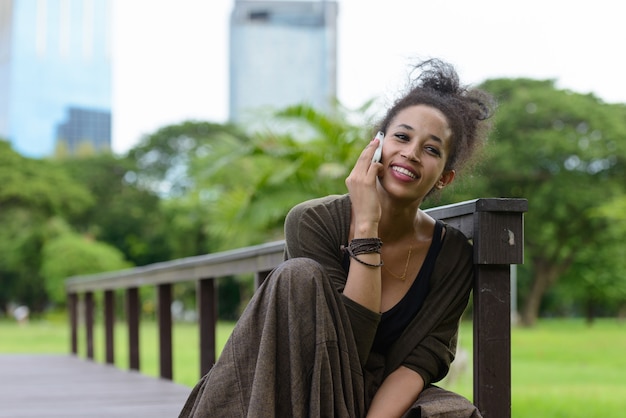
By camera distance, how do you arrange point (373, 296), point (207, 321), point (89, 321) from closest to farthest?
point (373, 296), point (207, 321), point (89, 321)

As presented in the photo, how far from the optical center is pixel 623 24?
80.2 ft

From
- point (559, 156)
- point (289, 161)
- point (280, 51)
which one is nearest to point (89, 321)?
point (289, 161)

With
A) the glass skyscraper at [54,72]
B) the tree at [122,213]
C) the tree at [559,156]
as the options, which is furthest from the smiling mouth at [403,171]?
the glass skyscraper at [54,72]

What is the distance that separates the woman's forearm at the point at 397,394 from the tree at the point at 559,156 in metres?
18.0

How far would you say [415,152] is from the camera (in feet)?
6.39

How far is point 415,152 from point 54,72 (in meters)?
69.7

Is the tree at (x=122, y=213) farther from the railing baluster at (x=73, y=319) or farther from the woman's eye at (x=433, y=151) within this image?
the woman's eye at (x=433, y=151)

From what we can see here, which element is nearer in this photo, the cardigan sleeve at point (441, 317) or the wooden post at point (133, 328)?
the cardigan sleeve at point (441, 317)

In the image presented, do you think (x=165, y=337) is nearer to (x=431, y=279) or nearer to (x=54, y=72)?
(x=431, y=279)

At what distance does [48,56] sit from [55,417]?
226 ft

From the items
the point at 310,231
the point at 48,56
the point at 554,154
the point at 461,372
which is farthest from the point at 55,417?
the point at 48,56

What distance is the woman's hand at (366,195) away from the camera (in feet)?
6.19

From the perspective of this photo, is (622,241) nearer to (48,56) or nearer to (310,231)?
(310,231)

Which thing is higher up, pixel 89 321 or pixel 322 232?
pixel 322 232
